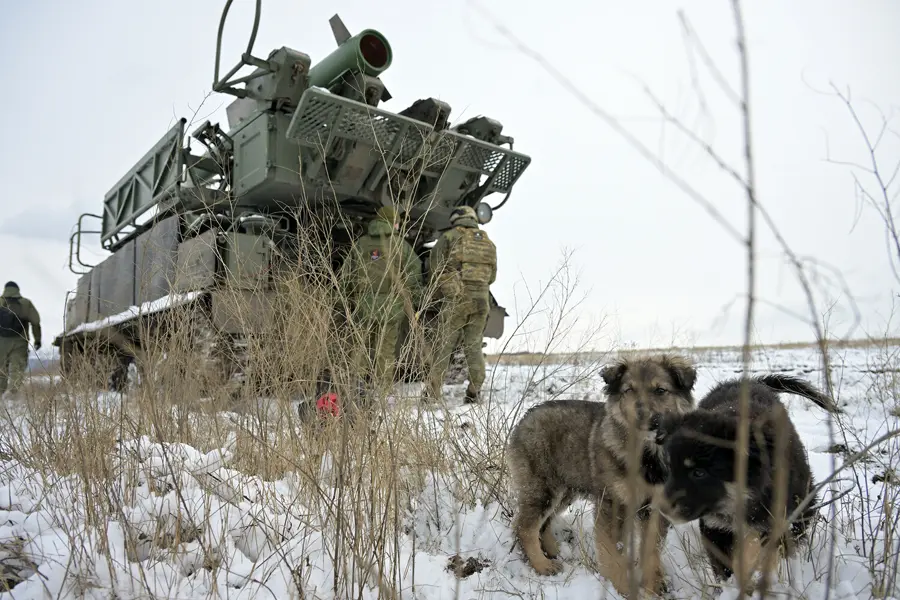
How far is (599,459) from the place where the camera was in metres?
2.95

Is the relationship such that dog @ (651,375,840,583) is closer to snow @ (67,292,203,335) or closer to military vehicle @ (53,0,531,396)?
snow @ (67,292,203,335)

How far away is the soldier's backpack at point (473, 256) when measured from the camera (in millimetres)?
6766

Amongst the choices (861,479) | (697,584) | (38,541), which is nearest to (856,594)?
(697,584)

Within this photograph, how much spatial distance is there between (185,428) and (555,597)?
7.36 feet

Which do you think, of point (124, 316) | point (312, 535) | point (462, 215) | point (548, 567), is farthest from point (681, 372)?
point (124, 316)

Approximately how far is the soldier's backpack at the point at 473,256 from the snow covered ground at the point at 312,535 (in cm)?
307

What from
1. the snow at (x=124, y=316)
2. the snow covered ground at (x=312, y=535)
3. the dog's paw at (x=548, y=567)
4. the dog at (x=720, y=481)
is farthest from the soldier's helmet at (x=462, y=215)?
the dog at (x=720, y=481)

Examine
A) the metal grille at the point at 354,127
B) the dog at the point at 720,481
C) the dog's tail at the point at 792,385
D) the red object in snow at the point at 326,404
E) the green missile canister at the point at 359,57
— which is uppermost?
the green missile canister at the point at 359,57

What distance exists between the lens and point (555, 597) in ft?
8.42

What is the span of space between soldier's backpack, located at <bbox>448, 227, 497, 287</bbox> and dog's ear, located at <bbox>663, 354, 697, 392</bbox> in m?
3.66

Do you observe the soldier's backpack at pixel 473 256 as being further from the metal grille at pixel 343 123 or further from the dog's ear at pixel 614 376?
the dog's ear at pixel 614 376

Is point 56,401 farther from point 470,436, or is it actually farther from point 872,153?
point 872,153

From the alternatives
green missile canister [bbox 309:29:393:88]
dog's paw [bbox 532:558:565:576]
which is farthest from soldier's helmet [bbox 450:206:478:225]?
dog's paw [bbox 532:558:565:576]

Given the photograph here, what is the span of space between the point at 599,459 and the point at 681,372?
Result: 20.8 inches
